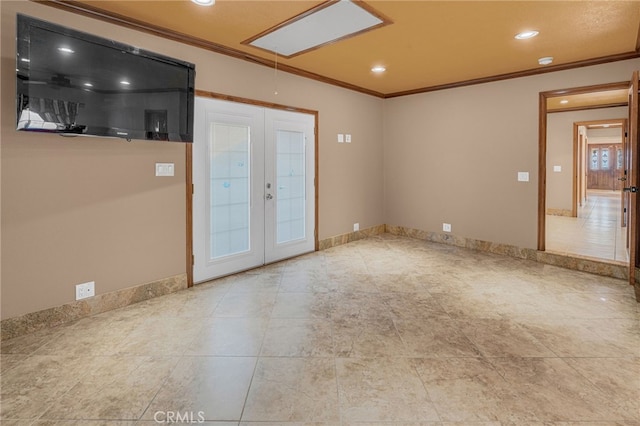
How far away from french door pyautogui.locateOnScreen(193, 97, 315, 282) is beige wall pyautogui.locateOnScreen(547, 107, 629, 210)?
660cm

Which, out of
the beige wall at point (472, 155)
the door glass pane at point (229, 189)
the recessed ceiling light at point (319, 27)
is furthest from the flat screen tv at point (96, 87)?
the beige wall at point (472, 155)

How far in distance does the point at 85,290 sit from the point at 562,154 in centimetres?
975

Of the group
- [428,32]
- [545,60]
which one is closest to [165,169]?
[428,32]

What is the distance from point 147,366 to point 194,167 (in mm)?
2155

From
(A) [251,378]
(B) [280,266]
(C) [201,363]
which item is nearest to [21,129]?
(C) [201,363]

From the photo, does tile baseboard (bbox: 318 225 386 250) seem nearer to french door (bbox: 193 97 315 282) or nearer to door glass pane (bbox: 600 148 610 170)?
french door (bbox: 193 97 315 282)

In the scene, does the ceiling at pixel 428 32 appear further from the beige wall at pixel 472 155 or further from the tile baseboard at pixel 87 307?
the tile baseboard at pixel 87 307

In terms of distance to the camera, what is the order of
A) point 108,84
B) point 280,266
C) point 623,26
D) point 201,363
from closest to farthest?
point 201,363 → point 108,84 → point 623,26 → point 280,266

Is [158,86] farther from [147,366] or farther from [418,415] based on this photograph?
[418,415]

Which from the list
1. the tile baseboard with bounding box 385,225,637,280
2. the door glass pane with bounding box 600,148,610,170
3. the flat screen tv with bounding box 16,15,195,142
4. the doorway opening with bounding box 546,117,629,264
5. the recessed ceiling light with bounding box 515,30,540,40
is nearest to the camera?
the flat screen tv with bounding box 16,15,195,142

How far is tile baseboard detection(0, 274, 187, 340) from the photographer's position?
2.73 meters

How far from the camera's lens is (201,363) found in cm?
238

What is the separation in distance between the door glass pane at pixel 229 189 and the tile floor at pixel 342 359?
0.56m

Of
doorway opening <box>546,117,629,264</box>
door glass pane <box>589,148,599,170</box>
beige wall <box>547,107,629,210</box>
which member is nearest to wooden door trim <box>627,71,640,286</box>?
doorway opening <box>546,117,629,264</box>
